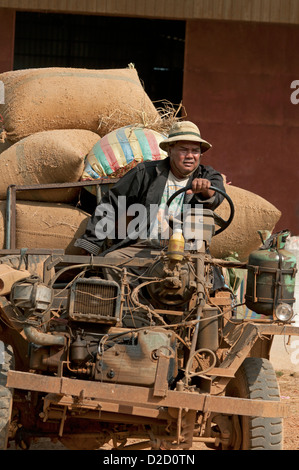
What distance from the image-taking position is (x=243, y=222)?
649 cm

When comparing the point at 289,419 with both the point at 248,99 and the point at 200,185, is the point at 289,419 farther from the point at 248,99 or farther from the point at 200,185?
the point at 248,99

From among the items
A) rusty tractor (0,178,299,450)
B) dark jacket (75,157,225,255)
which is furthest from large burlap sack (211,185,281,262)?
rusty tractor (0,178,299,450)

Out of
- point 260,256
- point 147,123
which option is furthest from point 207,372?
point 147,123

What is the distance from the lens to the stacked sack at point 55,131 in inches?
243

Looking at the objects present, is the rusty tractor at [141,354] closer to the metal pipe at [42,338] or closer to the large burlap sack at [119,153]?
the metal pipe at [42,338]

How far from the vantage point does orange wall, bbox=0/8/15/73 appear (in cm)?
955

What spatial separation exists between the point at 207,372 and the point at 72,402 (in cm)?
75

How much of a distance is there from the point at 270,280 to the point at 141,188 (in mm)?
1467

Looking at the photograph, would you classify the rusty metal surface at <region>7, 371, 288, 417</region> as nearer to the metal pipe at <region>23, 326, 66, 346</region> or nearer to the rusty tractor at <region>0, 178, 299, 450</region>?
the rusty tractor at <region>0, 178, 299, 450</region>

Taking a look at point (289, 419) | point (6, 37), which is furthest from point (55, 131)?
point (6, 37)

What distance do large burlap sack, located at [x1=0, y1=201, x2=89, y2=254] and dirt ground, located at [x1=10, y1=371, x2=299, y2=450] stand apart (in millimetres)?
1394

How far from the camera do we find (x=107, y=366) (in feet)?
14.1

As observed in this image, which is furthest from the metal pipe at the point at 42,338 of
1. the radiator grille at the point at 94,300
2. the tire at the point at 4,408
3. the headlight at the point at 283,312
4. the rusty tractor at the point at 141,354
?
the headlight at the point at 283,312

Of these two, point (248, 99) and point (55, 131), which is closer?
point (55, 131)
